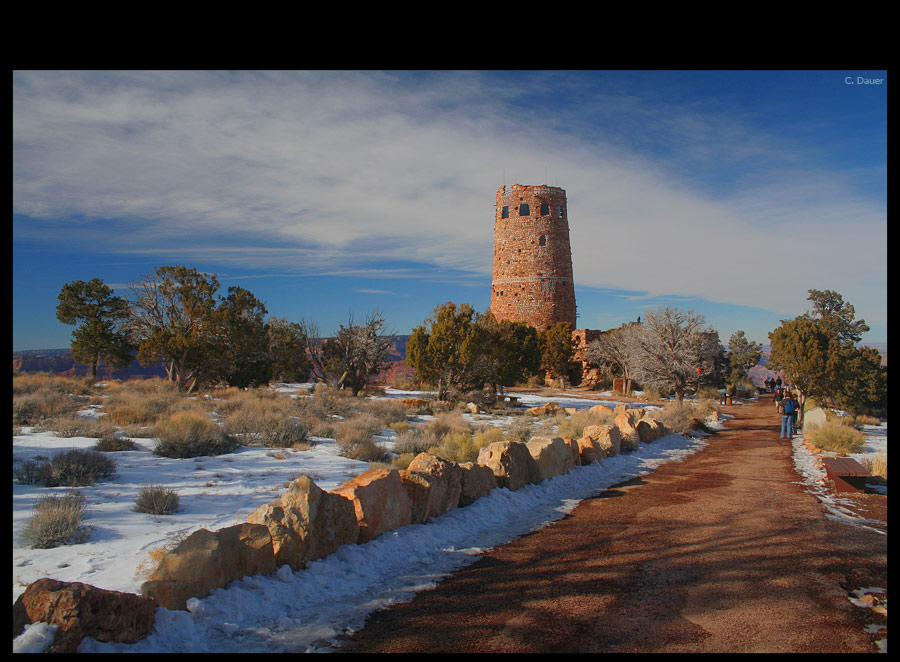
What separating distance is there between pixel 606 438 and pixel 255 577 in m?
8.54

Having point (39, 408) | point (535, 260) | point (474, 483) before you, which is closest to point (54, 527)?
point (474, 483)

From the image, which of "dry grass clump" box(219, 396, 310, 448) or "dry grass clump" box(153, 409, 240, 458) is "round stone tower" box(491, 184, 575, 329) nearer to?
"dry grass clump" box(219, 396, 310, 448)

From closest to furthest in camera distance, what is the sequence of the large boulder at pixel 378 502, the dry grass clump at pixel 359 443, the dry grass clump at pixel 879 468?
the large boulder at pixel 378 502, the dry grass clump at pixel 359 443, the dry grass clump at pixel 879 468

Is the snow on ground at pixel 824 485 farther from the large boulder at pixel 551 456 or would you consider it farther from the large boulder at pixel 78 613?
the large boulder at pixel 78 613

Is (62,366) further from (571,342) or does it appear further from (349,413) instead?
(571,342)

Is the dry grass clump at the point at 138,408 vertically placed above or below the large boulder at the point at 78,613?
above

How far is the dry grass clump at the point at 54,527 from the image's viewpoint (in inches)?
171

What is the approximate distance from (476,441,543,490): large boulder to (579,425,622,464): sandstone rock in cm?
302

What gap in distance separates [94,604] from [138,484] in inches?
149

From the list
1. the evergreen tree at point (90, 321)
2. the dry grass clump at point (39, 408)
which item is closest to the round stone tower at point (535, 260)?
the evergreen tree at point (90, 321)

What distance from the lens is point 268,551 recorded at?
420 cm

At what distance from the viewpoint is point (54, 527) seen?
4434 mm

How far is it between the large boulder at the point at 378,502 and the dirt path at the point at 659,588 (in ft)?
3.23
